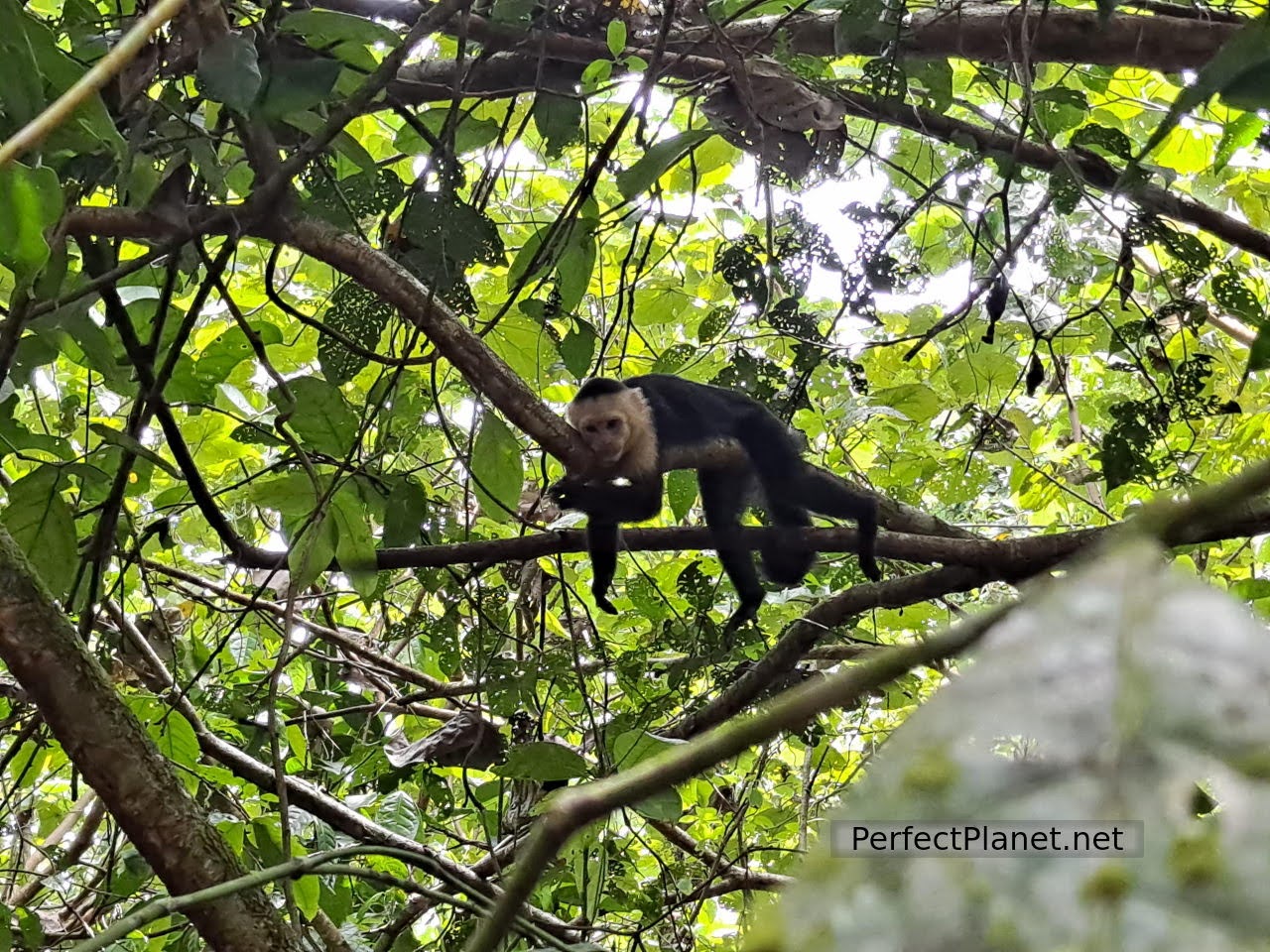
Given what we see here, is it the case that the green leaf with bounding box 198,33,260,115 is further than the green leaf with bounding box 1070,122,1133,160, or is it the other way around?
the green leaf with bounding box 1070,122,1133,160

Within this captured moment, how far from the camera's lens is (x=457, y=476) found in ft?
13.1

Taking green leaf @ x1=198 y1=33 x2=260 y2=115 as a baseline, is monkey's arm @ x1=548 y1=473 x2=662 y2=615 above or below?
above

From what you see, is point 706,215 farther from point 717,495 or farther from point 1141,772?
point 1141,772

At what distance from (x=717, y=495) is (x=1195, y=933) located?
11.5 feet

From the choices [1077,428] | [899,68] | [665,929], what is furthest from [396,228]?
[1077,428]

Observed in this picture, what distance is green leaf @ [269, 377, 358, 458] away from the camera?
2.04 m

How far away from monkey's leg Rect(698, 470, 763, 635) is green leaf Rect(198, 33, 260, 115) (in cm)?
231

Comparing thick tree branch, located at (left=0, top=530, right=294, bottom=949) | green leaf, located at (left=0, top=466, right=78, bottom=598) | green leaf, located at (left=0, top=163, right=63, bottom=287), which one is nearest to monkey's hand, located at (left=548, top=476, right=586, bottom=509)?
green leaf, located at (left=0, top=466, right=78, bottom=598)

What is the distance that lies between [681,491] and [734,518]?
0.71 meters

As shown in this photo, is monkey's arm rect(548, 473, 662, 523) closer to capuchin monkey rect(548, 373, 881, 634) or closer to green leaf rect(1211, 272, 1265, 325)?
capuchin monkey rect(548, 373, 881, 634)

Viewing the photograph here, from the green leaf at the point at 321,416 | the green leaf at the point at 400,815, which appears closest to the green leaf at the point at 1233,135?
the green leaf at the point at 321,416

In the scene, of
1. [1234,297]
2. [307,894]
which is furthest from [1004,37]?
[307,894]

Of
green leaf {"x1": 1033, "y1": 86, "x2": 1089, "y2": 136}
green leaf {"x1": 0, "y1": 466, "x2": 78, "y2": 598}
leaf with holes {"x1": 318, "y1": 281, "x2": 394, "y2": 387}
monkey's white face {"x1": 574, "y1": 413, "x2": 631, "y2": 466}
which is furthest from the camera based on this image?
monkey's white face {"x1": 574, "y1": 413, "x2": 631, "y2": 466}

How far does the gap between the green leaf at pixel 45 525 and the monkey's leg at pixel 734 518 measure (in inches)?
82.3
